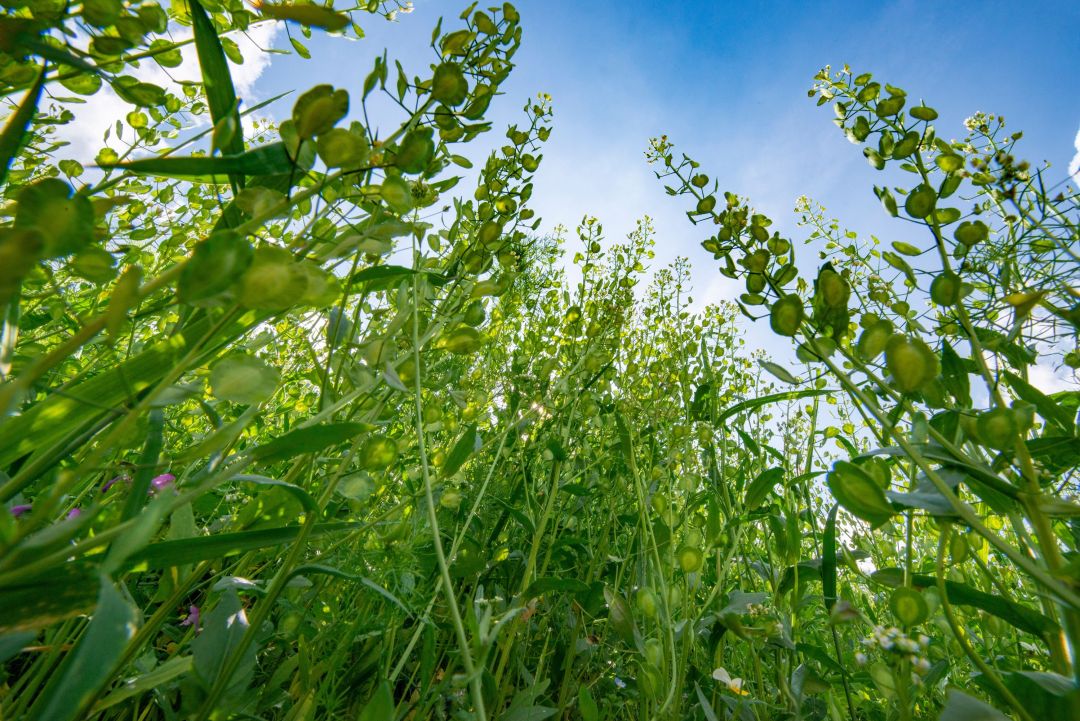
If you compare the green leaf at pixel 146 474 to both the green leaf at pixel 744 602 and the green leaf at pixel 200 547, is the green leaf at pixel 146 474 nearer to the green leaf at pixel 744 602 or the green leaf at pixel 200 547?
the green leaf at pixel 200 547

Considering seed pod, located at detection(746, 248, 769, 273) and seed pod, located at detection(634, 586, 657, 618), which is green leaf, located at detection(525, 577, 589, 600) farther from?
seed pod, located at detection(746, 248, 769, 273)

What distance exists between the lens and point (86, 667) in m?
0.28

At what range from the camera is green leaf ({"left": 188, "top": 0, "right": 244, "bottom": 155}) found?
47 centimetres

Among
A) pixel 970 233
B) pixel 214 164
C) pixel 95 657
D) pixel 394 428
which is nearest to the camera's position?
pixel 95 657

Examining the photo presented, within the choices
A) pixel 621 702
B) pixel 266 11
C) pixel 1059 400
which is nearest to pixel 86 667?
pixel 266 11

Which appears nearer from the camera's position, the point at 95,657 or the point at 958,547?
the point at 95,657

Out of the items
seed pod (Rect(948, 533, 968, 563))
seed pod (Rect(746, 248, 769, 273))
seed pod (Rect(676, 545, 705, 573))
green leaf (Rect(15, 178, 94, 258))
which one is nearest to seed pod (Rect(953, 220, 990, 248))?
seed pod (Rect(746, 248, 769, 273))

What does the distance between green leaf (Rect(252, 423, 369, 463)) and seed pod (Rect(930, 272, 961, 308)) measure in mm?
515

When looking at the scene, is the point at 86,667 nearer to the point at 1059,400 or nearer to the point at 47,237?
the point at 47,237

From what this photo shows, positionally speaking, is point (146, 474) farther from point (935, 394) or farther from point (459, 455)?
point (935, 394)

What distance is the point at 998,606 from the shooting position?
55 cm

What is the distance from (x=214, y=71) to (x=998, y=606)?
876 mm

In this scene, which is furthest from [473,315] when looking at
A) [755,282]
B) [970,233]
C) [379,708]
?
[970,233]

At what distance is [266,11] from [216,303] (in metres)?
0.19
